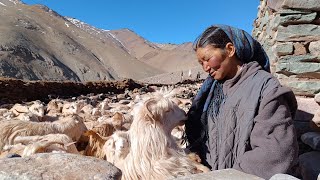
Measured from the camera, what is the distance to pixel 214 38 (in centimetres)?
253

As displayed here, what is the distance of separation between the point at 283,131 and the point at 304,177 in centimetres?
80

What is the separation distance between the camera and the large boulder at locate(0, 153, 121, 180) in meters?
1.66

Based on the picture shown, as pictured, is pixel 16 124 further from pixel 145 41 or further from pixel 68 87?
pixel 145 41

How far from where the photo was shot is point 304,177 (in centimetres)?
276

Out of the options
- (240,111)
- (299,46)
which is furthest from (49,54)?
(240,111)

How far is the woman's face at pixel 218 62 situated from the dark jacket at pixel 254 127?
0.20 feet

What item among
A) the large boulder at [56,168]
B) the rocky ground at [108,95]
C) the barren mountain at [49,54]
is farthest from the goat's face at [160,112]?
the barren mountain at [49,54]

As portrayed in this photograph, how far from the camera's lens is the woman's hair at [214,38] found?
8.24ft

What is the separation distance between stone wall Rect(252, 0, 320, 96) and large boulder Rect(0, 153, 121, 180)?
263 centimetres

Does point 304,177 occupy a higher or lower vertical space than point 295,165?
lower

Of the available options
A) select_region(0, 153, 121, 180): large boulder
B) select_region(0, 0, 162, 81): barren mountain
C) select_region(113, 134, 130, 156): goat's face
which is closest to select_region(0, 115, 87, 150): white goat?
select_region(113, 134, 130, 156): goat's face

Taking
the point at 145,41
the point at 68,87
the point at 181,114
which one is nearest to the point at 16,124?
the point at 181,114

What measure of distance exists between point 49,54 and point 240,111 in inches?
2143

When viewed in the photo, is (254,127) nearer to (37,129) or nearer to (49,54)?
(37,129)
